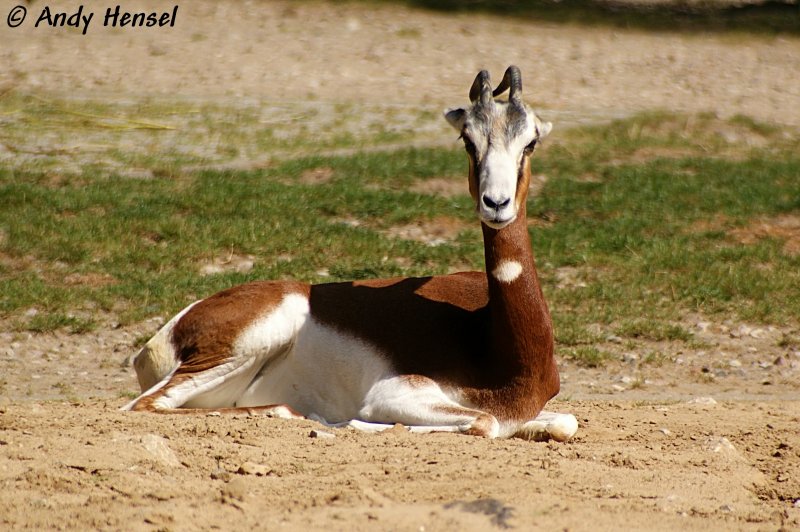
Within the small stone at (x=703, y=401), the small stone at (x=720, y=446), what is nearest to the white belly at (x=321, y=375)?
the small stone at (x=720, y=446)

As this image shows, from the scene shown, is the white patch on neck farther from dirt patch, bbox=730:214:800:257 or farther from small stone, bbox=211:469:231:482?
dirt patch, bbox=730:214:800:257

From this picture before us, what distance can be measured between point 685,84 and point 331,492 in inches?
626

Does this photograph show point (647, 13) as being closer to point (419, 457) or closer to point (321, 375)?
point (321, 375)

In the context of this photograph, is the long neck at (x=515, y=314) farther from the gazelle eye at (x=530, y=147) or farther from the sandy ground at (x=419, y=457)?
the sandy ground at (x=419, y=457)

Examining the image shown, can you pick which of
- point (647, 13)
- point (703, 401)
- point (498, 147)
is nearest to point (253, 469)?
point (498, 147)

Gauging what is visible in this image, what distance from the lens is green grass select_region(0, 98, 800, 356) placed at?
9727 millimetres

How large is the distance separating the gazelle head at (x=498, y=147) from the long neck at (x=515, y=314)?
0.20 m

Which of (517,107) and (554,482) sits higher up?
(517,107)

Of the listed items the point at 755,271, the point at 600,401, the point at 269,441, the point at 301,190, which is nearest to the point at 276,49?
the point at 301,190

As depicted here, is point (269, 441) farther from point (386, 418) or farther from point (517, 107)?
point (517, 107)

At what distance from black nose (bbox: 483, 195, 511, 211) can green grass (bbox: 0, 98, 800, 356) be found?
10.1 feet

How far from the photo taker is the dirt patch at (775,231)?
1147 cm

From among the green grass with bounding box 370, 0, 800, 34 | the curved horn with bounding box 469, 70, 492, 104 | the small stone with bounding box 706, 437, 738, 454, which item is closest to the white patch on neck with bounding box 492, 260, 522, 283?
the curved horn with bounding box 469, 70, 492, 104

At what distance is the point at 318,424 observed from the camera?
6.35 m
